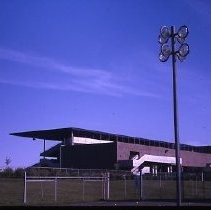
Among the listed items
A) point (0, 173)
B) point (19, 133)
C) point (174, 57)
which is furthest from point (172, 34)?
point (19, 133)

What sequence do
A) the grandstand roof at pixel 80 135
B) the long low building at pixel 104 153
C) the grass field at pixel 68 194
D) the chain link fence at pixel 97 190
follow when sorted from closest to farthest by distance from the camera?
the grass field at pixel 68 194 → the chain link fence at pixel 97 190 → the long low building at pixel 104 153 → the grandstand roof at pixel 80 135

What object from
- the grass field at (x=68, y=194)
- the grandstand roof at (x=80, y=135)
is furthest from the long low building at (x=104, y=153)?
the grass field at (x=68, y=194)

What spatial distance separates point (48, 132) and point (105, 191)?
6454cm

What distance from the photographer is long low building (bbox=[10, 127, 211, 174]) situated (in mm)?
88938

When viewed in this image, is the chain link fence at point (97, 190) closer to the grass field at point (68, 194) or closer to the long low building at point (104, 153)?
the grass field at point (68, 194)

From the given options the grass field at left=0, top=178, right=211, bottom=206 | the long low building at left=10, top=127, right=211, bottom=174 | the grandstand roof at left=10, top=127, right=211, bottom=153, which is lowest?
the grass field at left=0, top=178, right=211, bottom=206

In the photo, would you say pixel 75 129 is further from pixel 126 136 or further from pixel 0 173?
pixel 0 173

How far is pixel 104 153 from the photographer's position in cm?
8938

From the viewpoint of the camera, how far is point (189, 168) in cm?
10331

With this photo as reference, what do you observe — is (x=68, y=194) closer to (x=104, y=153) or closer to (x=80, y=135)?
(x=104, y=153)

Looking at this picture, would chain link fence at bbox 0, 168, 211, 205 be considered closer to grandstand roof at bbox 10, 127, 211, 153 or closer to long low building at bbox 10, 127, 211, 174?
long low building at bbox 10, 127, 211, 174

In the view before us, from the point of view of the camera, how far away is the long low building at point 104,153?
88938mm

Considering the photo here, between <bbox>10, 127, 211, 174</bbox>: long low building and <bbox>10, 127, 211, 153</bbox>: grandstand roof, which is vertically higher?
<bbox>10, 127, 211, 153</bbox>: grandstand roof

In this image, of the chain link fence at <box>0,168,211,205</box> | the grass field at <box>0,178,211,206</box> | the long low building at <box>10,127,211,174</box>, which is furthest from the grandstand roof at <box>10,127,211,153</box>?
the grass field at <box>0,178,211,206</box>
